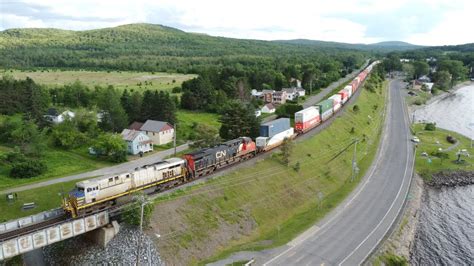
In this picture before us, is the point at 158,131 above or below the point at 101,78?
below

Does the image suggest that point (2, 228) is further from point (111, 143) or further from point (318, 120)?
point (318, 120)

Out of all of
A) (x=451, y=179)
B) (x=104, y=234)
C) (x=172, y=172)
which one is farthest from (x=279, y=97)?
(x=104, y=234)

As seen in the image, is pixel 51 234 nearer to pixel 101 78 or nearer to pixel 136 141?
pixel 136 141

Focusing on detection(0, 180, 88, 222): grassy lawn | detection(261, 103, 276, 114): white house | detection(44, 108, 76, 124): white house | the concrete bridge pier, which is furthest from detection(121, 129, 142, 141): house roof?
detection(261, 103, 276, 114): white house

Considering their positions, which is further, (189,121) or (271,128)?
(189,121)

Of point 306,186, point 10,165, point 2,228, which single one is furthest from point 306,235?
point 10,165

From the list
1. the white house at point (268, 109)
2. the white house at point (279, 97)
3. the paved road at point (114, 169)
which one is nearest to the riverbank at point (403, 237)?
the paved road at point (114, 169)

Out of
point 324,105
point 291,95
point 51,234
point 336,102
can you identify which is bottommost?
point 51,234

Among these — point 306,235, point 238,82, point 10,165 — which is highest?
point 238,82
